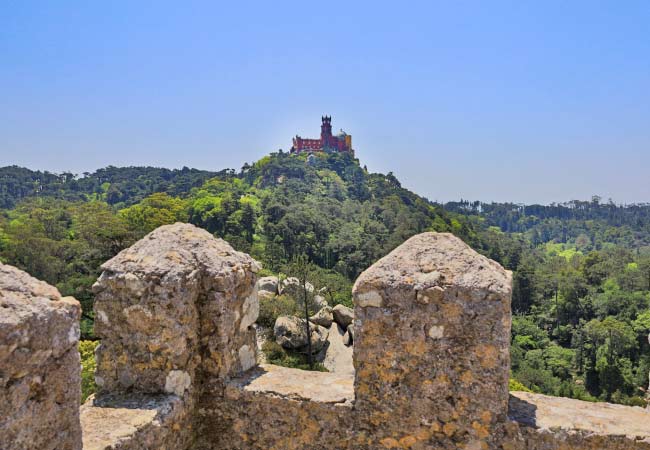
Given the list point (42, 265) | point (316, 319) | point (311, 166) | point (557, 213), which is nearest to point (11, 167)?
point (311, 166)

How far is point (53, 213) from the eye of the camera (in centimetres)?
5069

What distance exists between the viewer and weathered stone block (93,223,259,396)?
3.32 meters

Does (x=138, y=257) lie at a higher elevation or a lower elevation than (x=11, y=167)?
lower

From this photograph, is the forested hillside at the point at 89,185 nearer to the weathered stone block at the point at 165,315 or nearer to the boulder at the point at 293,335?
the boulder at the point at 293,335

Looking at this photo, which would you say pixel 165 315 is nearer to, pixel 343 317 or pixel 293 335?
pixel 293 335

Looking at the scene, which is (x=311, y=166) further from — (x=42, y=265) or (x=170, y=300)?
(x=170, y=300)

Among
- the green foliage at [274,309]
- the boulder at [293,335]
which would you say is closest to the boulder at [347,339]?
the boulder at [293,335]

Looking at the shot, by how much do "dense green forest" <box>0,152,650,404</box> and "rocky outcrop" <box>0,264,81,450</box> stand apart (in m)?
7.40

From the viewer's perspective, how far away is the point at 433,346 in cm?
310

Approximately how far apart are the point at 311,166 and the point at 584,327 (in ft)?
212

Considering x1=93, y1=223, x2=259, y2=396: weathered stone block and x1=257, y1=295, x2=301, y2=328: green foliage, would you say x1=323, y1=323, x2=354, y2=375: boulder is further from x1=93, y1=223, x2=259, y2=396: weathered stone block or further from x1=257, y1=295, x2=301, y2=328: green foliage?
x1=93, y1=223, x2=259, y2=396: weathered stone block

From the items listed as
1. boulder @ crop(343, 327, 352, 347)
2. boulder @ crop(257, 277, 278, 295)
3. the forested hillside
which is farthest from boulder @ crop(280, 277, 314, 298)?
the forested hillside

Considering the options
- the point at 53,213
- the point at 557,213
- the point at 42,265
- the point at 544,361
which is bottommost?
the point at 544,361

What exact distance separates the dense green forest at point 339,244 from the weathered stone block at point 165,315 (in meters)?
6.30
